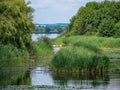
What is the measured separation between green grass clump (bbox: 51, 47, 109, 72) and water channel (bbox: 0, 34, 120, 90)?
0.77m

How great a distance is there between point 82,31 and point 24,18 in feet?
208

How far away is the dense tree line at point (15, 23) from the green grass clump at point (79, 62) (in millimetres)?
7847

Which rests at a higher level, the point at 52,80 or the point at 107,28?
the point at 107,28

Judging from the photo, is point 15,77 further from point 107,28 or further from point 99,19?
point 99,19

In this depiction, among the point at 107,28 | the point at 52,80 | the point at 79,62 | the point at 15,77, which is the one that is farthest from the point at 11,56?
the point at 107,28

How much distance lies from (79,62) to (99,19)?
216 feet

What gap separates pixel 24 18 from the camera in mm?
49344

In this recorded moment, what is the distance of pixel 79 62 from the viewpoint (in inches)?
1537

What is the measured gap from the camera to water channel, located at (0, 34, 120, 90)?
31.5m

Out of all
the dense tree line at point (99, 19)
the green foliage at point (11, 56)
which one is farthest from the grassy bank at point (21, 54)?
the dense tree line at point (99, 19)

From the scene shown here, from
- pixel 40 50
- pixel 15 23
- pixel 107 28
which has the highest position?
pixel 15 23

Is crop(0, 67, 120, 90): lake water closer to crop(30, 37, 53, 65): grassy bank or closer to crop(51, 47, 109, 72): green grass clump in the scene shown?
crop(51, 47, 109, 72): green grass clump

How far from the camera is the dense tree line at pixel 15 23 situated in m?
46.4

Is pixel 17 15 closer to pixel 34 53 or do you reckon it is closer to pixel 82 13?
pixel 34 53
